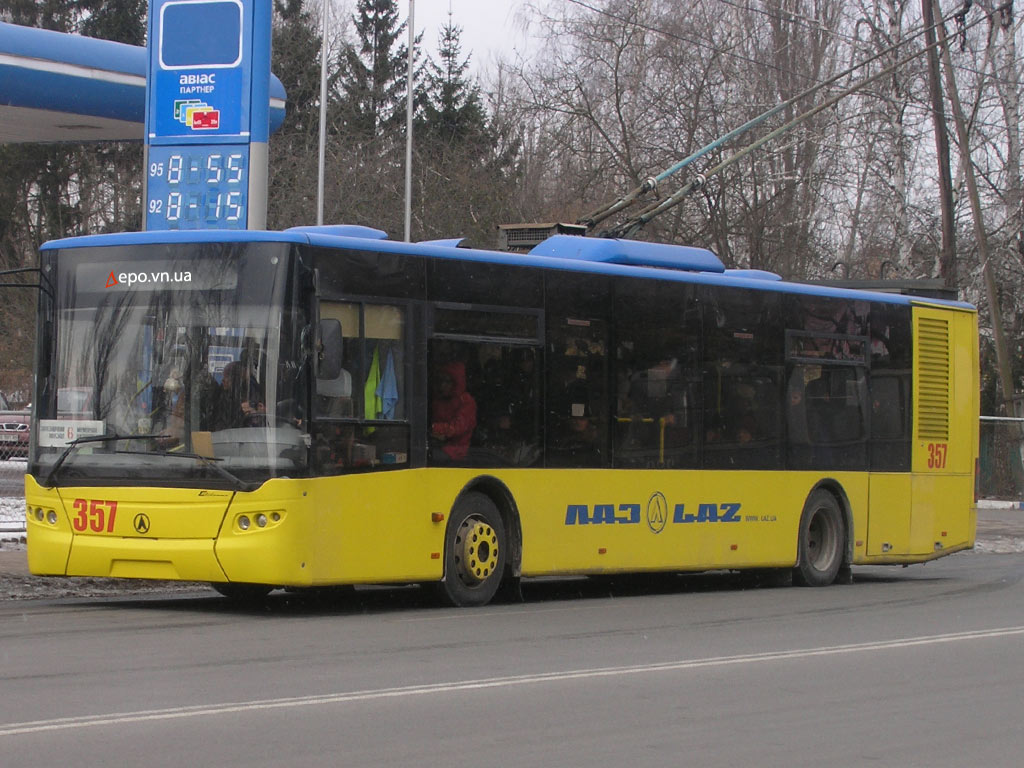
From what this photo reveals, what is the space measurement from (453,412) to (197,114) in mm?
5655

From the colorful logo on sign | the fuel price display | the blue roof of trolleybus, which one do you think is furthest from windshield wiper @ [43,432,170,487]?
the colorful logo on sign

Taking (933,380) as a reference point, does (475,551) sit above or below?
below

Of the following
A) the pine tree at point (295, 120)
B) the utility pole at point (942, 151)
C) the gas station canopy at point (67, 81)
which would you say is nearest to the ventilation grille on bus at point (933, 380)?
the gas station canopy at point (67, 81)

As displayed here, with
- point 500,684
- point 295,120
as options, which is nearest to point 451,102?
point 295,120

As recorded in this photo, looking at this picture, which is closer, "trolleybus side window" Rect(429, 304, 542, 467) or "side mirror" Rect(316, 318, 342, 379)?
"side mirror" Rect(316, 318, 342, 379)

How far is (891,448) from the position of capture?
17797 millimetres

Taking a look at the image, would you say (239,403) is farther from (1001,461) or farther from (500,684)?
(1001,461)

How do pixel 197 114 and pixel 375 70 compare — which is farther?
pixel 375 70

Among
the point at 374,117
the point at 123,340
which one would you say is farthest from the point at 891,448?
the point at 374,117

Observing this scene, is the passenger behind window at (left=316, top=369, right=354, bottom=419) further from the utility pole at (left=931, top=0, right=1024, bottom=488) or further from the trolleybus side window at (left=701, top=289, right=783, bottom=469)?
the utility pole at (left=931, top=0, right=1024, bottom=488)

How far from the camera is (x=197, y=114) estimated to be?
1695 cm

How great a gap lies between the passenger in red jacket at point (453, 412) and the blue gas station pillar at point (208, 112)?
4456 mm

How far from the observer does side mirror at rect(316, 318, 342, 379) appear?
1188 centimetres

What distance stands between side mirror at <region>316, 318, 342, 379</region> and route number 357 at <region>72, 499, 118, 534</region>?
1.80 metres
